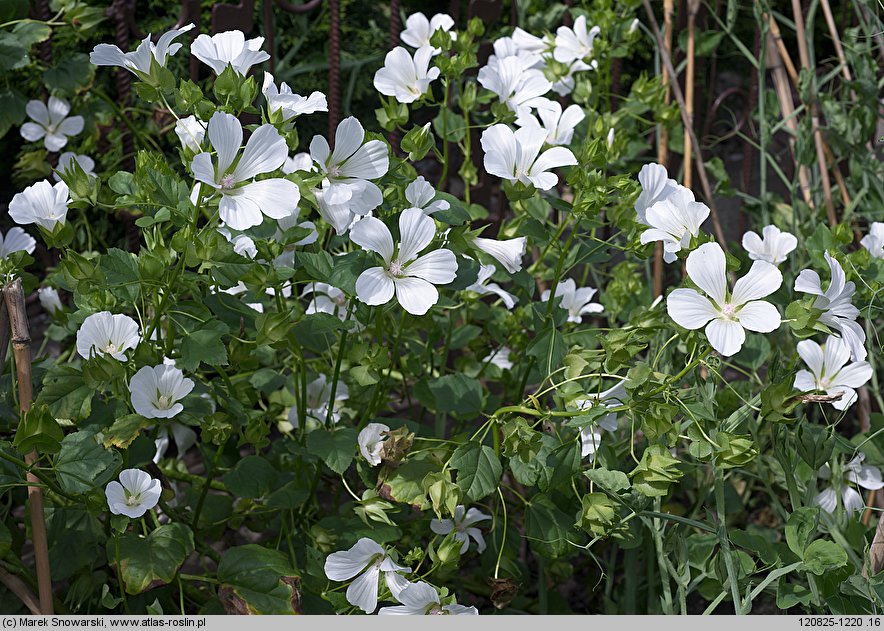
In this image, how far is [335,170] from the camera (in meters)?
0.99

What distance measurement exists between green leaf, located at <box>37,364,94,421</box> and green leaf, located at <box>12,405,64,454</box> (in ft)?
0.47

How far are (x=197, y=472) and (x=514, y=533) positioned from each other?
840 millimetres

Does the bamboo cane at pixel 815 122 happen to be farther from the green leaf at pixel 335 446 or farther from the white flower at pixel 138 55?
the white flower at pixel 138 55

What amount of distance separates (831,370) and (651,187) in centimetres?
34

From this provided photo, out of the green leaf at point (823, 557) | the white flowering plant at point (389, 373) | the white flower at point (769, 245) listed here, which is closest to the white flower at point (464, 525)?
the white flowering plant at point (389, 373)

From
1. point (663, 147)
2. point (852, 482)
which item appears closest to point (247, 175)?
point (852, 482)

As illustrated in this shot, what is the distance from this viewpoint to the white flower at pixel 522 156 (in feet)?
3.60

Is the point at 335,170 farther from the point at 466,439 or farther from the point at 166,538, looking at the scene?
the point at 166,538

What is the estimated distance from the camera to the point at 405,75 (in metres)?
1.24

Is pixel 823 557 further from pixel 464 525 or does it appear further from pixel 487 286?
pixel 487 286

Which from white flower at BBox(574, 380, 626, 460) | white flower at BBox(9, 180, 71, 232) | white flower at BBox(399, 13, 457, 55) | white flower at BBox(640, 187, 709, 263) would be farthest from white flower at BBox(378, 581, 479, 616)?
white flower at BBox(399, 13, 457, 55)

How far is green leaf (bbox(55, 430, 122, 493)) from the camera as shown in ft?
3.24

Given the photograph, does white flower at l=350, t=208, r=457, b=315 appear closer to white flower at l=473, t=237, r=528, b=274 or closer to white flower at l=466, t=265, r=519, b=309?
white flower at l=473, t=237, r=528, b=274

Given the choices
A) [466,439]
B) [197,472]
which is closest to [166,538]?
[466,439]
